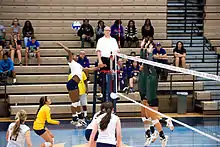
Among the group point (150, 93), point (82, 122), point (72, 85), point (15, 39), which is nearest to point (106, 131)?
point (150, 93)

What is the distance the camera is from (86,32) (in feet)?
69.2

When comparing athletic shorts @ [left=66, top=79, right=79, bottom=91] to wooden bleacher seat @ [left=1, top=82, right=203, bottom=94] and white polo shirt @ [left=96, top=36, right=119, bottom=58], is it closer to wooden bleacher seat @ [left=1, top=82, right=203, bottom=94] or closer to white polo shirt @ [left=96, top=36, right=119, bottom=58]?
white polo shirt @ [left=96, top=36, right=119, bottom=58]

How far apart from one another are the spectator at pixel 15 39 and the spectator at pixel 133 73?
280 inches

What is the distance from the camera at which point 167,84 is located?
18.6 metres

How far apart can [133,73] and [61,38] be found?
30.9ft

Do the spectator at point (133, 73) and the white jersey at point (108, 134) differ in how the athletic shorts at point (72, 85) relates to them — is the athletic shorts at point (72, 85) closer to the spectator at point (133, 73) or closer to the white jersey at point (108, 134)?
the spectator at point (133, 73)

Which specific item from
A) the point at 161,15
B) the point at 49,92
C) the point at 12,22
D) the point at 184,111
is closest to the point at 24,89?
the point at 49,92

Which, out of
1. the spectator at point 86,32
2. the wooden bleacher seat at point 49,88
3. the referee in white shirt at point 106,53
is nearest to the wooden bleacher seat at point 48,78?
the wooden bleacher seat at point 49,88

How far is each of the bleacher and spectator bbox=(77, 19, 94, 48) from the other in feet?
1.63

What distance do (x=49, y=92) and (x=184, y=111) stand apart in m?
4.89

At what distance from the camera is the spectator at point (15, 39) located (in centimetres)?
1965

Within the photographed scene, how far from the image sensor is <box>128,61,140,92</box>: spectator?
13102 mm

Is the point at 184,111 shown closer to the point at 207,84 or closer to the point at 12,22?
the point at 207,84

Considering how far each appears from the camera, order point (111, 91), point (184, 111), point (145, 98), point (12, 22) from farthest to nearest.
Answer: point (12, 22) → point (184, 111) → point (111, 91) → point (145, 98)
